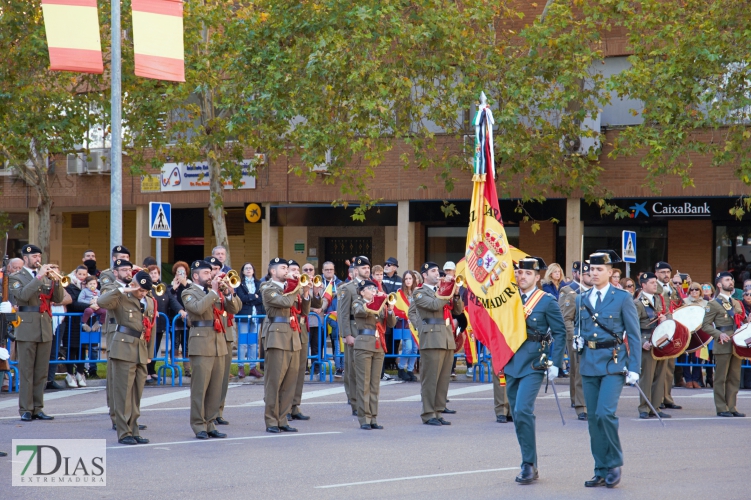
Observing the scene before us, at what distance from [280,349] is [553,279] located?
709 cm

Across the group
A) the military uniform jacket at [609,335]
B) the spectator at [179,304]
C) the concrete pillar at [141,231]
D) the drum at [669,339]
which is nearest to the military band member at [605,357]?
the military uniform jacket at [609,335]

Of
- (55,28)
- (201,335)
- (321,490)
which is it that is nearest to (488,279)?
(321,490)

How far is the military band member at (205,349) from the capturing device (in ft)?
39.4

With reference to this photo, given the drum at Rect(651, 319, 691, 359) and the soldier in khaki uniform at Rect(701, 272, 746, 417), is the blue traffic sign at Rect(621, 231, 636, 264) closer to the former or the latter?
the soldier in khaki uniform at Rect(701, 272, 746, 417)

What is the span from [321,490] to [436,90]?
613 inches

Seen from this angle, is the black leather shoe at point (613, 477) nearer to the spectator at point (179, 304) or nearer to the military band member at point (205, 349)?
the military band member at point (205, 349)

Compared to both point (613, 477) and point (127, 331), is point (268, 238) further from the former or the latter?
point (613, 477)

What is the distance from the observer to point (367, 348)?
1338cm

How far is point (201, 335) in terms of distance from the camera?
39.9 ft

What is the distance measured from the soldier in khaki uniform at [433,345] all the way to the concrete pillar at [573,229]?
1300cm

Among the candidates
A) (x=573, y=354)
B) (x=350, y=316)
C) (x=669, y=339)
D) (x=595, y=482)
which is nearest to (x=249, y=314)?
(x=350, y=316)

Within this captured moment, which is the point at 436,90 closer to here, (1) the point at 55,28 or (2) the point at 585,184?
(2) the point at 585,184

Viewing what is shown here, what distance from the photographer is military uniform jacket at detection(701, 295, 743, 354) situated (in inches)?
583

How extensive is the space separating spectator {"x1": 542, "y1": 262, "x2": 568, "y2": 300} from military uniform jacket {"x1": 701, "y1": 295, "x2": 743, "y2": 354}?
11.6 feet
